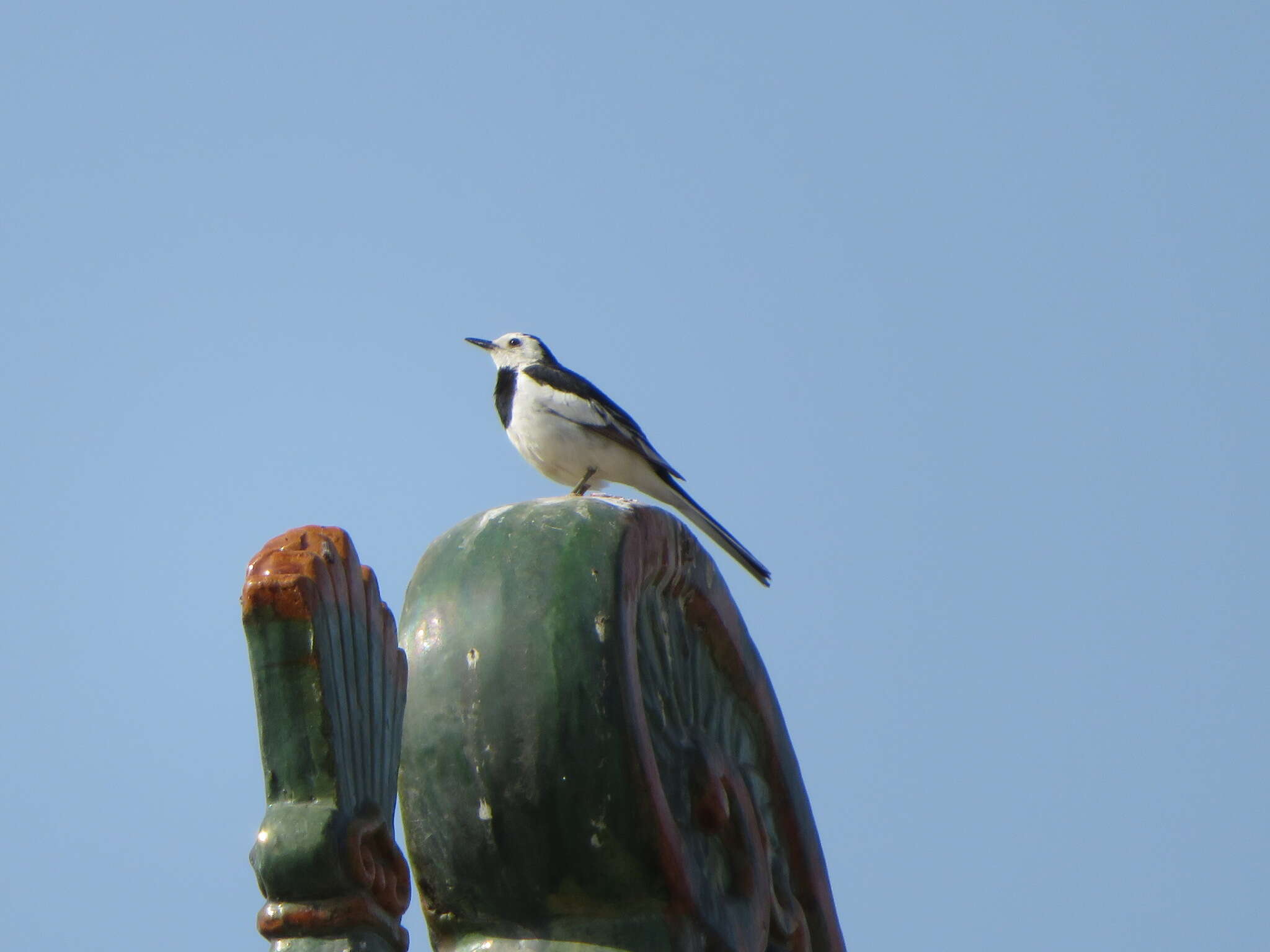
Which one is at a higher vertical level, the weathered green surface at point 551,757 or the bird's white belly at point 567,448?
the bird's white belly at point 567,448

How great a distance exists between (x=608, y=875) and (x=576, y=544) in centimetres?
72

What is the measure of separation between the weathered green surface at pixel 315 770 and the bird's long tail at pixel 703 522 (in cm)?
644

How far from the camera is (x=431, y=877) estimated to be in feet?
12.0

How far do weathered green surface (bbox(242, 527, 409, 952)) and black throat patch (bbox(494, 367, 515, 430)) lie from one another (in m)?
7.61

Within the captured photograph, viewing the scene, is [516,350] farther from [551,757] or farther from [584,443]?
[551,757]

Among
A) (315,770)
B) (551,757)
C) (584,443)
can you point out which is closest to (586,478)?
(584,443)

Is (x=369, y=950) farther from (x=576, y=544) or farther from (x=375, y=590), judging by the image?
(x=576, y=544)

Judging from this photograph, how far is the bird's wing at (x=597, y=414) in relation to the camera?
10.1m

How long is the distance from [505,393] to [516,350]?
0.94 meters

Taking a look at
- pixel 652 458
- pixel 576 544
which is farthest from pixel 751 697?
pixel 652 458

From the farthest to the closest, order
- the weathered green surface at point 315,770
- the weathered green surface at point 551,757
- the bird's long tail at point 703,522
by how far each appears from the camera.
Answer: the bird's long tail at point 703,522 < the weathered green surface at point 551,757 < the weathered green surface at point 315,770

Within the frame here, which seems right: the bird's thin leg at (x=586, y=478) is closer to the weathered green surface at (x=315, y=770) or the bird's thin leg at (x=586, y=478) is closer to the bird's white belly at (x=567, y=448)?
the bird's white belly at (x=567, y=448)

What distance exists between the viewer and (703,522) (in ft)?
31.8

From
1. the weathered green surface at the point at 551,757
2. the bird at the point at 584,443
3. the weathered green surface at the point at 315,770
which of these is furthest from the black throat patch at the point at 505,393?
the weathered green surface at the point at 315,770
